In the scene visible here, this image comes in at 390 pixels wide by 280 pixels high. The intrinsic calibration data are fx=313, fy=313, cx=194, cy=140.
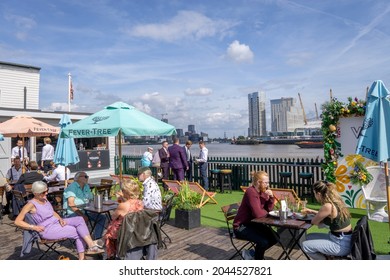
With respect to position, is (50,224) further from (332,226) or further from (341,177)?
(341,177)

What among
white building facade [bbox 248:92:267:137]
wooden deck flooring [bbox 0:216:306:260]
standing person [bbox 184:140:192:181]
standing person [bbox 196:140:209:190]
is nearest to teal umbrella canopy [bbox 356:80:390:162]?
wooden deck flooring [bbox 0:216:306:260]

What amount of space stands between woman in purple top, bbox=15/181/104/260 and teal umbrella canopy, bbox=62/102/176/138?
1413mm

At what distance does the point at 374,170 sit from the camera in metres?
6.79

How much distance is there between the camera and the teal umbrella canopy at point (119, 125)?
212 inches

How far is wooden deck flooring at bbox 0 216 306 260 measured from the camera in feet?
15.7

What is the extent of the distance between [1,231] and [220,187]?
21.4 feet

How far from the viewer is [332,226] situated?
3.66 meters

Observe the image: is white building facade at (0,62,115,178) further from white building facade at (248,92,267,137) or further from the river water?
white building facade at (248,92,267,137)

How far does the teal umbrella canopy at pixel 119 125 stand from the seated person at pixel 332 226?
311cm

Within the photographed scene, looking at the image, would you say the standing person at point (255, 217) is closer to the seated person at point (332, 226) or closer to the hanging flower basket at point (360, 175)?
the seated person at point (332, 226)

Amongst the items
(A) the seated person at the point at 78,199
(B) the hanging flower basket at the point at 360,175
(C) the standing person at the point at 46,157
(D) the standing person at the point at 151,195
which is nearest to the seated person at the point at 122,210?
(D) the standing person at the point at 151,195
